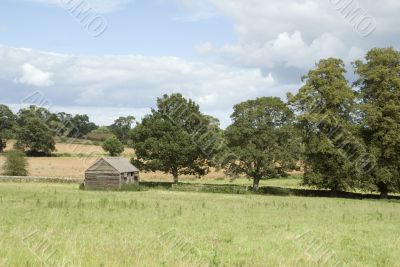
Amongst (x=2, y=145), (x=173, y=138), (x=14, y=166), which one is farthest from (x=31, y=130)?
(x=173, y=138)

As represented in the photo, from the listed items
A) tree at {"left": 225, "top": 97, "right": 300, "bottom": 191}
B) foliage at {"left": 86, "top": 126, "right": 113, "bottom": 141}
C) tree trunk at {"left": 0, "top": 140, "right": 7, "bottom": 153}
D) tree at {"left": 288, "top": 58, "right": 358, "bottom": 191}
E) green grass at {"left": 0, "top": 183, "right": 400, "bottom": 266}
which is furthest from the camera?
foliage at {"left": 86, "top": 126, "right": 113, "bottom": 141}

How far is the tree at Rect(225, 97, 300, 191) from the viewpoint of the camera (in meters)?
55.0

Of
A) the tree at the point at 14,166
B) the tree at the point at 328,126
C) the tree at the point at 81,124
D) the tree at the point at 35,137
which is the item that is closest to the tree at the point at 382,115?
the tree at the point at 328,126

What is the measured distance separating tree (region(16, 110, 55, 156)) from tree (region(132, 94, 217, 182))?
46743mm

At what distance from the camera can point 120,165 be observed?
60.7m

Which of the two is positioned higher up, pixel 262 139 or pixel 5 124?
pixel 5 124

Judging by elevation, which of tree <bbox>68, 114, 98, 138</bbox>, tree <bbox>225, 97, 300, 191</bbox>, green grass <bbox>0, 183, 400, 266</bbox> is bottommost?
green grass <bbox>0, 183, 400, 266</bbox>

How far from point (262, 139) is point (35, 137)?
68.9 metres

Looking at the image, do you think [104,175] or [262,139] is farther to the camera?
[104,175]

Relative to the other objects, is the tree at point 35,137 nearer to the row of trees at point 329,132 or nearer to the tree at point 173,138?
the tree at point 173,138

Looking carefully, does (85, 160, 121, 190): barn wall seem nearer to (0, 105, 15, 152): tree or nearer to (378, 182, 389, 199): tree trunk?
(378, 182, 389, 199): tree trunk

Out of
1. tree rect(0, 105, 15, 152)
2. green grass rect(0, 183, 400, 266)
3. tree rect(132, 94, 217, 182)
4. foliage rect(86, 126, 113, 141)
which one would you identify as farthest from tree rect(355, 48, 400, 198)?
foliage rect(86, 126, 113, 141)

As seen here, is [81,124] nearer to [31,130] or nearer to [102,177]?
[31,130]

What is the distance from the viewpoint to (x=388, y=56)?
162ft
